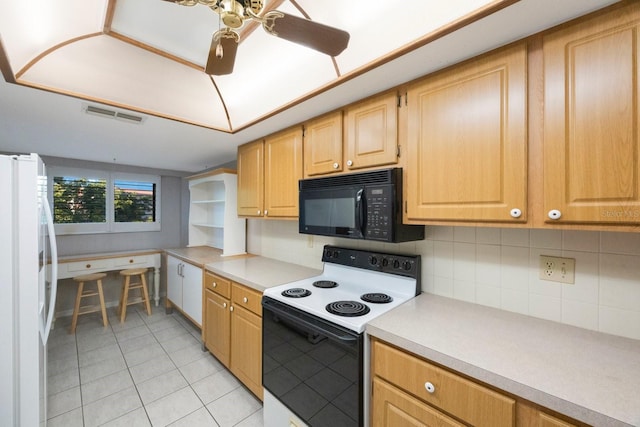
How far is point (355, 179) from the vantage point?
1492 millimetres

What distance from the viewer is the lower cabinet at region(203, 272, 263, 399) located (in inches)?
69.1

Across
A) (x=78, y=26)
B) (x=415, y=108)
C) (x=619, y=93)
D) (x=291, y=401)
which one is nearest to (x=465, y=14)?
(x=415, y=108)

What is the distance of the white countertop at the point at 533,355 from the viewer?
0.68 metres

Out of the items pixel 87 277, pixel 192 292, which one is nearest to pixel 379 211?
pixel 192 292

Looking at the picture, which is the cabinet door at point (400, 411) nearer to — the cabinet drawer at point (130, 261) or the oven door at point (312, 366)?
the oven door at point (312, 366)

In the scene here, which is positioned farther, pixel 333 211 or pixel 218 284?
pixel 218 284

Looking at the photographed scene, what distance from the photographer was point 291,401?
1425mm

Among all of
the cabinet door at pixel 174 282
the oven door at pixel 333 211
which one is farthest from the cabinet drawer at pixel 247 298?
the cabinet door at pixel 174 282

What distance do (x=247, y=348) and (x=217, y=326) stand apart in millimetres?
519

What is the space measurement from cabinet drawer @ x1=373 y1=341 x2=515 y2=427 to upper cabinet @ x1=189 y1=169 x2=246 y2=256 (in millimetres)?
2212

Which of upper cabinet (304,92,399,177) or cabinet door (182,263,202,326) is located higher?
upper cabinet (304,92,399,177)

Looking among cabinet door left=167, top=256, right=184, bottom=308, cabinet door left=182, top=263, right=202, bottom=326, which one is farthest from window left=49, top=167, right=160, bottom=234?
cabinet door left=182, top=263, right=202, bottom=326

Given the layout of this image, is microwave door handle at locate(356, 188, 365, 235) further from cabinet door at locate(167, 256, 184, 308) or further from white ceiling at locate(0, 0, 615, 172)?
cabinet door at locate(167, 256, 184, 308)

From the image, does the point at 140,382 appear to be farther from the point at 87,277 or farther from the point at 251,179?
the point at 251,179
